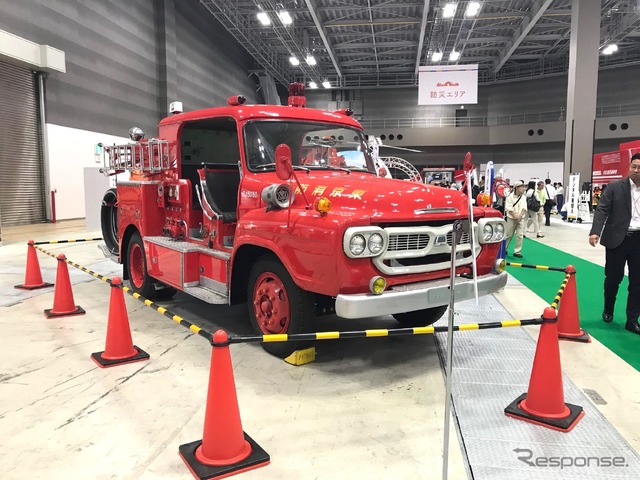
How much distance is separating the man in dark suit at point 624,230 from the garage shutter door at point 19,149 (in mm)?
15698

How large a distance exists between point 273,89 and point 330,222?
2987cm

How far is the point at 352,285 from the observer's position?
133 inches

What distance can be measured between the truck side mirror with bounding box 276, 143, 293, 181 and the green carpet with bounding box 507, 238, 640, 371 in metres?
3.45

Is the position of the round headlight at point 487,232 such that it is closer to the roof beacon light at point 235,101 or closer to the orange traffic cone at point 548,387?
the orange traffic cone at point 548,387

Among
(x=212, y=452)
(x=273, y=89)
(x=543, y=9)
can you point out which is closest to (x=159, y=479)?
(x=212, y=452)

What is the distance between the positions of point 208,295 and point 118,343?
92 cm

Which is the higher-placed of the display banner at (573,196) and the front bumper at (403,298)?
the display banner at (573,196)

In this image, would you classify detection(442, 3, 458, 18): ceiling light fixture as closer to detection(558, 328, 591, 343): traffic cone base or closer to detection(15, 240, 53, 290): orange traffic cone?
detection(558, 328, 591, 343): traffic cone base

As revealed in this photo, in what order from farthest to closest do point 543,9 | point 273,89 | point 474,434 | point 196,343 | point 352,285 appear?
point 273,89
point 543,9
point 196,343
point 352,285
point 474,434

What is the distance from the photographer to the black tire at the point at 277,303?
12.5 ft

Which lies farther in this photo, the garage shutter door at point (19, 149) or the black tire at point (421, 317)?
the garage shutter door at point (19, 149)

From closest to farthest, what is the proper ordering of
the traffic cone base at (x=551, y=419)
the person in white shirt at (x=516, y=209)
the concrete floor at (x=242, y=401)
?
the concrete floor at (x=242, y=401) → the traffic cone base at (x=551, y=419) → the person in white shirt at (x=516, y=209)

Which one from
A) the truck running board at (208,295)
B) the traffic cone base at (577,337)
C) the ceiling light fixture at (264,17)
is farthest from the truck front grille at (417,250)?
the ceiling light fixture at (264,17)

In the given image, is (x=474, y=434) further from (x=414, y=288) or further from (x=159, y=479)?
(x=159, y=479)
